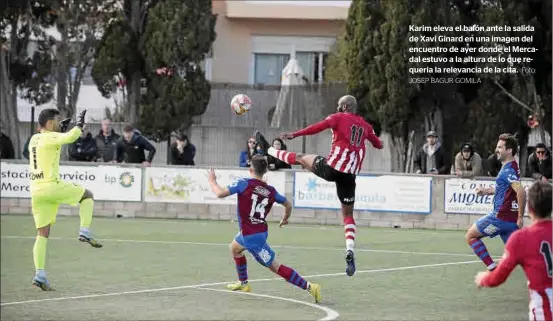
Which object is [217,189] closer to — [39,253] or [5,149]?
[39,253]

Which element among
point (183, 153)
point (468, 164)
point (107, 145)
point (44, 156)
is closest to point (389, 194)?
point (468, 164)

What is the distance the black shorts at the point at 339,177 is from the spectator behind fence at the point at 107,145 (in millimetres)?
11052

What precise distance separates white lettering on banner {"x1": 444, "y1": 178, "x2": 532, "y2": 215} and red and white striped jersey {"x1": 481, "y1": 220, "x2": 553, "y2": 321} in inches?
600

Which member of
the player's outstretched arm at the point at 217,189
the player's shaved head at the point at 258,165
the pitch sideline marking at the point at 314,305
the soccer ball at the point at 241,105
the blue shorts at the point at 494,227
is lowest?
the pitch sideline marking at the point at 314,305

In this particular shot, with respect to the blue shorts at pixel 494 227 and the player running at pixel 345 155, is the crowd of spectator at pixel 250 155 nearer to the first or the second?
the player running at pixel 345 155

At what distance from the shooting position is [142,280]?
47.2 feet

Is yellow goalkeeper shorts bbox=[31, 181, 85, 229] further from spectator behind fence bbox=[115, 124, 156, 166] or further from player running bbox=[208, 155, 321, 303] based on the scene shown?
spectator behind fence bbox=[115, 124, 156, 166]

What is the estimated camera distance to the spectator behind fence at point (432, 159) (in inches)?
965

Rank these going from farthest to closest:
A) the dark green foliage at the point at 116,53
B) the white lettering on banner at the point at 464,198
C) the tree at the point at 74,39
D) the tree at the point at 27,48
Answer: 1. the tree at the point at 74,39
2. the tree at the point at 27,48
3. the dark green foliage at the point at 116,53
4. the white lettering on banner at the point at 464,198

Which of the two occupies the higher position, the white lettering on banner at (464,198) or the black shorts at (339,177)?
the black shorts at (339,177)

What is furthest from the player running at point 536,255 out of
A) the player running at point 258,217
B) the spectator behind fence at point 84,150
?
the spectator behind fence at point 84,150

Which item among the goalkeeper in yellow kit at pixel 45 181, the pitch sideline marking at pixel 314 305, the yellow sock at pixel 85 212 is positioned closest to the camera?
the pitch sideline marking at pixel 314 305

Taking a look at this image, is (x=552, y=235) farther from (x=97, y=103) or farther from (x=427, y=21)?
(x=97, y=103)

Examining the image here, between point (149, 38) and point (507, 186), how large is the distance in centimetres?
1870
